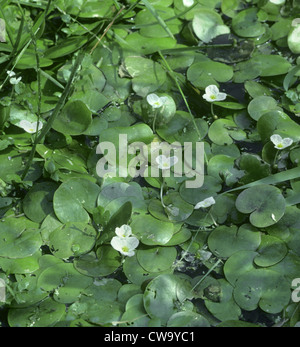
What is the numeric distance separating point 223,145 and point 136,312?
769 mm

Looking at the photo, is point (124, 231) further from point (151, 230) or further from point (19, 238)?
point (19, 238)

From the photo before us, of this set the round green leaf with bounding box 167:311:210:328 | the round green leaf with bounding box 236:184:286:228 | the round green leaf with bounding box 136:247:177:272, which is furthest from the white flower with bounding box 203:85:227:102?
the round green leaf with bounding box 167:311:210:328

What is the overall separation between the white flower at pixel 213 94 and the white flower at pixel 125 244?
2.32 feet

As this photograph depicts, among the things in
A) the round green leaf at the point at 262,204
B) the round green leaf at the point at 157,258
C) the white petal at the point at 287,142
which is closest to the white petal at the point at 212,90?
the white petal at the point at 287,142

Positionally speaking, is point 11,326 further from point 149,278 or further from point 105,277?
point 149,278

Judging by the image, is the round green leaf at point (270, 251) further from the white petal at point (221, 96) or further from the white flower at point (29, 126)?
the white flower at point (29, 126)

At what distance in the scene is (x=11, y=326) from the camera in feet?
4.92

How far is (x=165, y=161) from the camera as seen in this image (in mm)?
1805

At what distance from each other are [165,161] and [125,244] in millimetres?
360

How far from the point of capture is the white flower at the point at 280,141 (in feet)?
6.03

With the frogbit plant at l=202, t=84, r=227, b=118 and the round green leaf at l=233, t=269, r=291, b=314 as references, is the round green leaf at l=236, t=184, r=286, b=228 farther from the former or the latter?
the frogbit plant at l=202, t=84, r=227, b=118

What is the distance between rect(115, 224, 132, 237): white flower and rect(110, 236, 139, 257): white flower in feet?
0.05

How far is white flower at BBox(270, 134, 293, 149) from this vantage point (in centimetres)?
184

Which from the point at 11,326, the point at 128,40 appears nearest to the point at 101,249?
the point at 11,326
